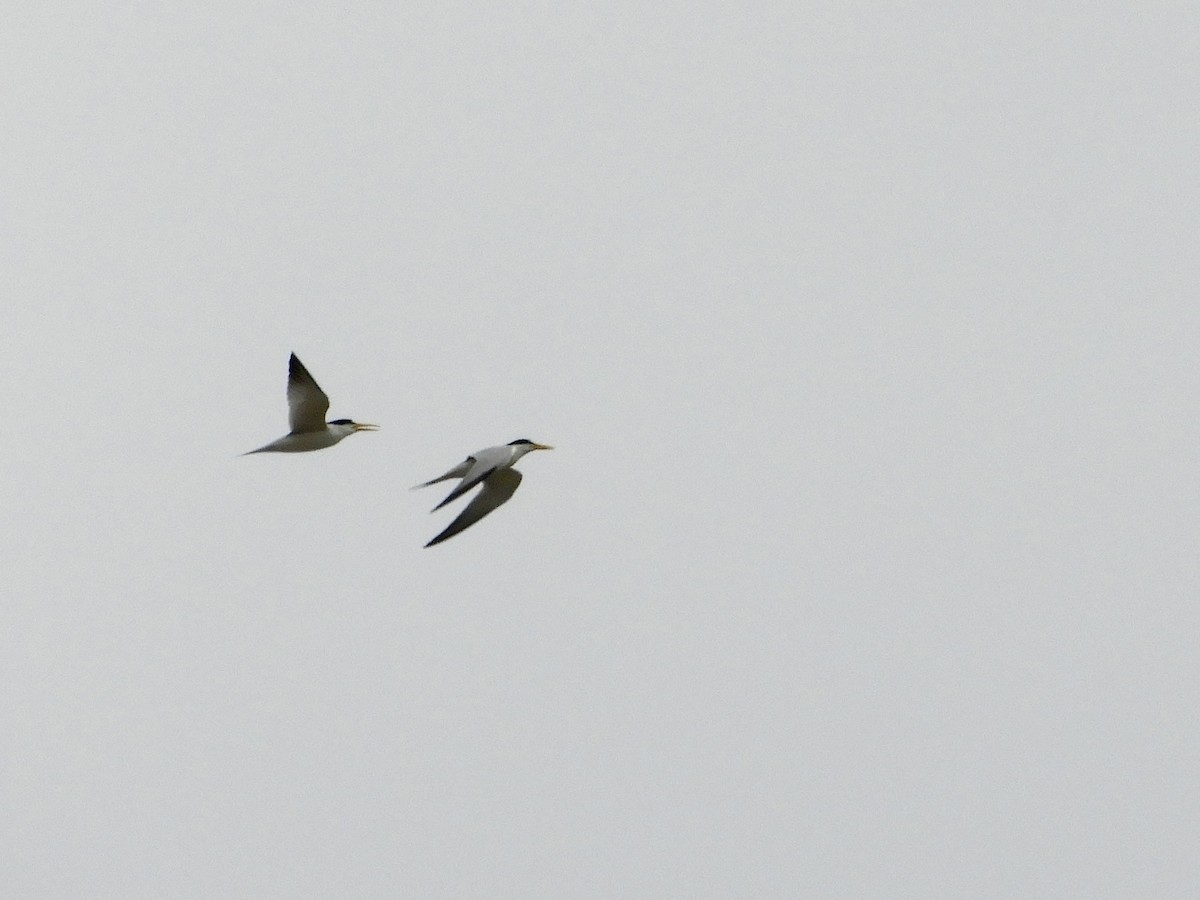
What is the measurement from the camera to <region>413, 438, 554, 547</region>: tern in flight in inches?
1202

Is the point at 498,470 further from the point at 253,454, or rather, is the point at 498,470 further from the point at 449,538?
the point at 253,454

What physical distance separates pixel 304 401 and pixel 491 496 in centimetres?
320

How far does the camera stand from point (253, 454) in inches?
1214

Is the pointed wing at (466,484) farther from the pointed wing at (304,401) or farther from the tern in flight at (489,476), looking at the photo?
the pointed wing at (304,401)

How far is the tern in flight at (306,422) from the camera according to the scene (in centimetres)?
3145

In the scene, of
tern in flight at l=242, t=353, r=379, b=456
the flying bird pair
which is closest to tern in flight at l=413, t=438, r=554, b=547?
the flying bird pair

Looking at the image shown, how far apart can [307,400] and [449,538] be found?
121 inches

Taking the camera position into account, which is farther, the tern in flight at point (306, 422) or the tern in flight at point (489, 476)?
the tern in flight at point (306, 422)

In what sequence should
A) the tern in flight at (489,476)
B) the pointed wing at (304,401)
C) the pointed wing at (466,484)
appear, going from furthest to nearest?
the pointed wing at (304,401)
the tern in flight at (489,476)
the pointed wing at (466,484)

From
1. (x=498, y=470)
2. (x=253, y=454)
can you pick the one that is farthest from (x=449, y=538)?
(x=253, y=454)

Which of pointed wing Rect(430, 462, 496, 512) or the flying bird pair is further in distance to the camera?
the flying bird pair

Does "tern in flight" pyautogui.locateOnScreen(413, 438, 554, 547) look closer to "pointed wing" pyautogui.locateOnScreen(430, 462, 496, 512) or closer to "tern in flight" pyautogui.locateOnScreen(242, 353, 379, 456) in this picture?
"pointed wing" pyautogui.locateOnScreen(430, 462, 496, 512)

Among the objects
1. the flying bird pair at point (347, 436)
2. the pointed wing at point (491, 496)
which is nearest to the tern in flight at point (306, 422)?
the flying bird pair at point (347, 436)

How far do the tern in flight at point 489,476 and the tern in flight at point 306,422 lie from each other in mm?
2051
